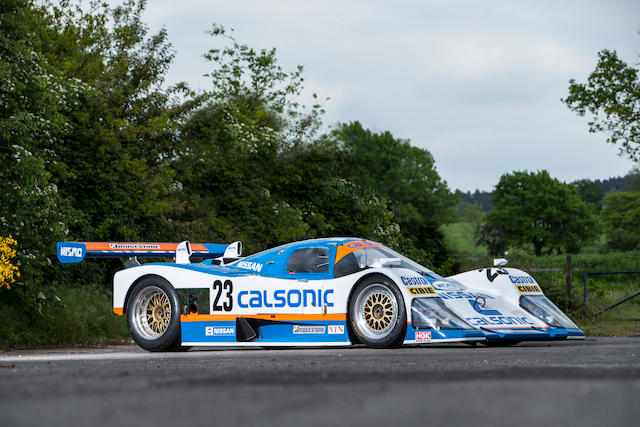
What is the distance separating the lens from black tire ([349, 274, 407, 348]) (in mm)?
9648

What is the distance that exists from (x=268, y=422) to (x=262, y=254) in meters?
8.32

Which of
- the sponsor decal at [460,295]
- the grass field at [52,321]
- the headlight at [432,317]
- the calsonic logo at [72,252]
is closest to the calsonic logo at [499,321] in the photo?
the headlight at [432,317]

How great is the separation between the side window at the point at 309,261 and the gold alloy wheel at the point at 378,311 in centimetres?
86

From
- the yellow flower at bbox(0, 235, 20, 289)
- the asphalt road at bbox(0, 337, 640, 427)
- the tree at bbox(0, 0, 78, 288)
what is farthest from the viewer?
the tree at bbox(0, 0, 78, 288)

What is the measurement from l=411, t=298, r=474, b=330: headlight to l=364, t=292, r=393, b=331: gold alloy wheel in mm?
320

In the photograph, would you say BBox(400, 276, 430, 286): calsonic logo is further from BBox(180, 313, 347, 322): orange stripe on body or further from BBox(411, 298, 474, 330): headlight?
BBox(180, 313, 347, 322): orange stripe on body

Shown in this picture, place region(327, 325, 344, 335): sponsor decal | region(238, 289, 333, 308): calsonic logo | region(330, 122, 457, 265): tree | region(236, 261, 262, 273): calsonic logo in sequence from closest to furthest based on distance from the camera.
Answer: region(327, 325, 344, 335): sponsor decal < region(238, 289, 333, 308): calsonic logo < region(236, 261, 262, 273): calsonic logo < region(330, 122, 457, 265): tree

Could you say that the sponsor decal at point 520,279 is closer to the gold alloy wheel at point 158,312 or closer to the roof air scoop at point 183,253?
the roof air scoop at point 183,253

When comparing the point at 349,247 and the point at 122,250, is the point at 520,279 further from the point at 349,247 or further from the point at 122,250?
the point at 122,250

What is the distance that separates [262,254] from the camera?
11.3 meters

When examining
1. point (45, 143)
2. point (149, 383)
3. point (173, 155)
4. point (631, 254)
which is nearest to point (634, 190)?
point (631, 254)

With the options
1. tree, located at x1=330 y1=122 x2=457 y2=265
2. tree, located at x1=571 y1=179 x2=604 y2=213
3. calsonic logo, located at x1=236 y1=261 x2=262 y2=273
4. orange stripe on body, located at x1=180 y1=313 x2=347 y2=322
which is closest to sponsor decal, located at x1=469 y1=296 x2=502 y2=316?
orange stripe on body, located at x1=180 y1=313 x2=347 y2=322

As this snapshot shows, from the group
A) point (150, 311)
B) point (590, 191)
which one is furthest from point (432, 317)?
point (590, 191)

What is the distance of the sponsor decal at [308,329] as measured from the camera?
1014 centimetres
